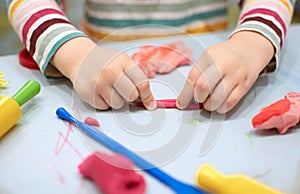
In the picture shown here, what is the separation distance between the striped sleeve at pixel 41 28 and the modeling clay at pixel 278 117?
23 centimetres

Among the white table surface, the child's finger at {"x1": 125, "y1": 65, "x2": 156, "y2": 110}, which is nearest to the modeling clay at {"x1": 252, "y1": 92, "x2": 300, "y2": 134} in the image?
the white table surface

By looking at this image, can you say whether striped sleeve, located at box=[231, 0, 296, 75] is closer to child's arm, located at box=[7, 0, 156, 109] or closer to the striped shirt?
the striped shirt

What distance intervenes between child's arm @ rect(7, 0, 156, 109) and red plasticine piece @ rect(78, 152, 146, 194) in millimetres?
97

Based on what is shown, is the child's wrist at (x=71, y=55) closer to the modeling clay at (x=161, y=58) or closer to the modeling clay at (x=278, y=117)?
the modeling clay at (x=161, y=58)

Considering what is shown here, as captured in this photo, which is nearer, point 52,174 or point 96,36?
point 52,174

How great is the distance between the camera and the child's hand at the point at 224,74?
0.47 meters

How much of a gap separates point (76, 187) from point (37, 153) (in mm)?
65

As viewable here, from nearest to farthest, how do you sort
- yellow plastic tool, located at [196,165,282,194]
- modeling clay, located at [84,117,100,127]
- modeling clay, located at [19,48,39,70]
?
yellow plastic tool, located at [196,165,282,194]
modeling clay, located at [84,117,100,127]
modeling clay, located at [19,48,39,70]

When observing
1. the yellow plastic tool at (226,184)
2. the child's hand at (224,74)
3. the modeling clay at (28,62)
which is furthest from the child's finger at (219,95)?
the modeling clay at (28,62)

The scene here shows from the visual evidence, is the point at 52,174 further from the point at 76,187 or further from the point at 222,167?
the point at 222,167

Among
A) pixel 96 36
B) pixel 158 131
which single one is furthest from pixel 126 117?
pixel 96 36

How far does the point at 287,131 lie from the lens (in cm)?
44

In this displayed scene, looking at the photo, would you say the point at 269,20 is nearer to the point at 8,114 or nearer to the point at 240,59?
the point at 240,59

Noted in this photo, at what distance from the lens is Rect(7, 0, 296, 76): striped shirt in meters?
0.54
